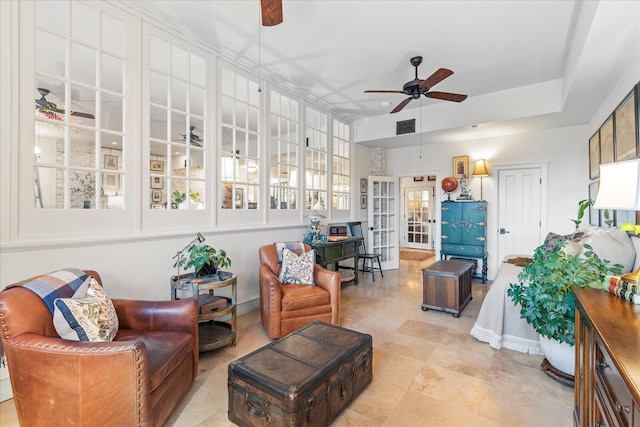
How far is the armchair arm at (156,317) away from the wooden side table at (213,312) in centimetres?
35

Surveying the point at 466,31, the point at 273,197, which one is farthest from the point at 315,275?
the point at 466,31

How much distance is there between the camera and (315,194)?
16.5 feet

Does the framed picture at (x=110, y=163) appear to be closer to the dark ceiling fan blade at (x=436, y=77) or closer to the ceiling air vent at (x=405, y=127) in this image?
the dark ceiling fan blade at (x=436, y=77)

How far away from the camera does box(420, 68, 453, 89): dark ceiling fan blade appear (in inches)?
116

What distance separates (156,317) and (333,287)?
1669 millimetres

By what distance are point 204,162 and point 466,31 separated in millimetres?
3134

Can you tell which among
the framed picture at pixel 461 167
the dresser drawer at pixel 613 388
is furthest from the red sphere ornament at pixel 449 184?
the dresser drawer at pixel 613 388

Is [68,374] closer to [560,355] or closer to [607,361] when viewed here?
[607,361]

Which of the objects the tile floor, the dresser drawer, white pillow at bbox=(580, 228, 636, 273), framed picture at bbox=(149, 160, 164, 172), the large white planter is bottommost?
the tile floor

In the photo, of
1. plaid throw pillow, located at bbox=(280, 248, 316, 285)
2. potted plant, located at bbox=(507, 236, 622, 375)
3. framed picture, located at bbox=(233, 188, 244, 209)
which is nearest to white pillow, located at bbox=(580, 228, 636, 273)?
potted plant, located at bbox=(507, 236, 622, 375)

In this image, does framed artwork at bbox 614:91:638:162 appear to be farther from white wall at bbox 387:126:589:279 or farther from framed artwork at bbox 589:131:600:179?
white wall at bbox 387:126:589:279

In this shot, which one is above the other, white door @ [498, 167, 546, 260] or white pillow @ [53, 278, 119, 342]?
white door @ [498, 167, 546, 260]

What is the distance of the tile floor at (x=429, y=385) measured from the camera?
6.06 ft

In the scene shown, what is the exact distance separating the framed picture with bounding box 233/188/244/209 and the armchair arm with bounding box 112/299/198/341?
5.88 feet
